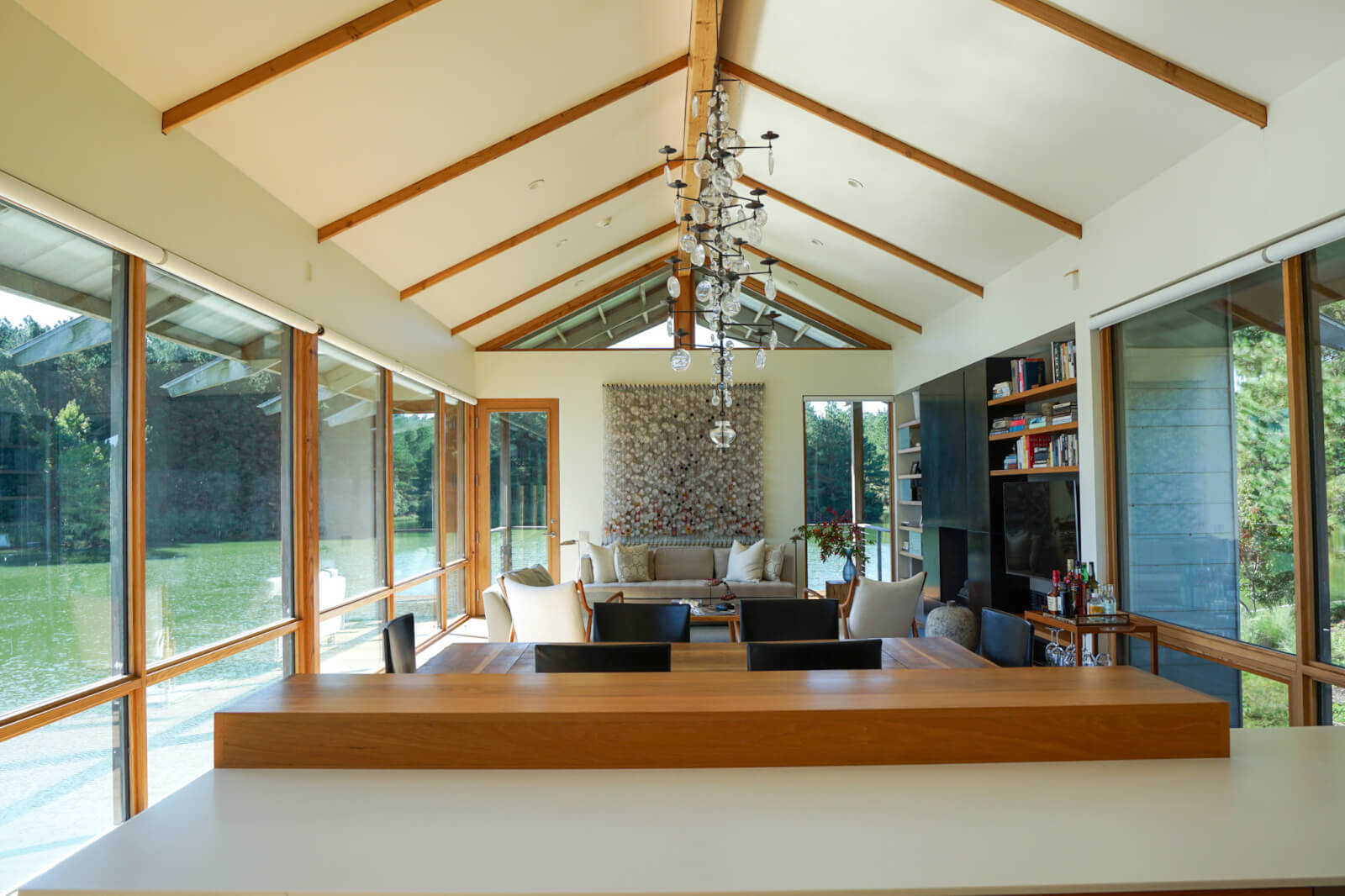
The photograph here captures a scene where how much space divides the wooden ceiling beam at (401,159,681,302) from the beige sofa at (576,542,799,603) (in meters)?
3.13

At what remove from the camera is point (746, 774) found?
1382mm

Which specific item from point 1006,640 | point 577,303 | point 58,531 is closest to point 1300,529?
point 1006,640

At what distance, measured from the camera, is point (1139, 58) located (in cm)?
338

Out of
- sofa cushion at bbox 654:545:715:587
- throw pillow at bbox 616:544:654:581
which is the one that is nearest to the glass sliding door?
throw pillow at bbox 616:544:654:581

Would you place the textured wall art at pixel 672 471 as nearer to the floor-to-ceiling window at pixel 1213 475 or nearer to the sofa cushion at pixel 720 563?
the sofa cushion at pixel 720 563

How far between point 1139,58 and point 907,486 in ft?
20.2

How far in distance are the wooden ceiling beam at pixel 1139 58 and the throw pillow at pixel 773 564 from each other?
5.65 metres

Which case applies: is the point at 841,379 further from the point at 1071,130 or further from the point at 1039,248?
the point at 1071,130

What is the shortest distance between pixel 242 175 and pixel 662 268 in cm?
548

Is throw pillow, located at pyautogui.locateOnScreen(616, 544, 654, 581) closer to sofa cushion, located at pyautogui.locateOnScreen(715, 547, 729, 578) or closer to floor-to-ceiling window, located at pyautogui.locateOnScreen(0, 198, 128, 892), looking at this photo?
sofa cushion, located at pyautogui.locateOnScreen(715, 547, 729, 578)

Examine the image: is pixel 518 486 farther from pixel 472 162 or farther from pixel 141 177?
pixel 141 177

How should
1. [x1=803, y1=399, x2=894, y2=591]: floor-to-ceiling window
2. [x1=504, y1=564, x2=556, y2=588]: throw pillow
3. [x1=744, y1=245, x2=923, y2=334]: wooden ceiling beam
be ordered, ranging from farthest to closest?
1. [x1=803, y1=399, x2=894, y2=591]: floor-to-ceiling window
2. [x1=744, y1=245, x2=923, y2=334]: wooden ceiling beam
3. [x1=504, y1=564, x2=556, y2=588]: throw pillow

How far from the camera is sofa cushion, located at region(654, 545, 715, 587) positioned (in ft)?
28.0

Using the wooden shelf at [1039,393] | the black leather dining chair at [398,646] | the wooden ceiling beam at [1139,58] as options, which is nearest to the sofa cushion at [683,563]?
the wooden shelf at [1039,393]
